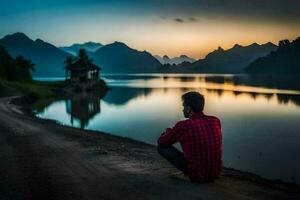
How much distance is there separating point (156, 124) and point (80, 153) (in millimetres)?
24875

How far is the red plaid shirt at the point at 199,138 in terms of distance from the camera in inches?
295

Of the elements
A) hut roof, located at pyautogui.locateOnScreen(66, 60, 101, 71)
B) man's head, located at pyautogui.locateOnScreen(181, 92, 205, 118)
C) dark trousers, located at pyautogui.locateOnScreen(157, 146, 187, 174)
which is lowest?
dark trousers, located at pyautogui.locateOnScreen(157, 146, 187, 174)

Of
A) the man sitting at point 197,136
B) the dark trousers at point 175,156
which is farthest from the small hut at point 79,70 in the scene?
the man sitting at point 197,136

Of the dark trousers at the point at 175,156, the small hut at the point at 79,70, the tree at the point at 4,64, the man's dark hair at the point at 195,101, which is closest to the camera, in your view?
the man's dark hair at the point at 195,101

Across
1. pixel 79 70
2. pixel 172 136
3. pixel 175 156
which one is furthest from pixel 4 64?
pixel 172 136

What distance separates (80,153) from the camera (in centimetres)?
1352

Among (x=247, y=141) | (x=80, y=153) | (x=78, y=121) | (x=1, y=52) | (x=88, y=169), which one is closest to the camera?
(x=88, y=169)

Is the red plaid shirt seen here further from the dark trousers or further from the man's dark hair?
the dark trousers

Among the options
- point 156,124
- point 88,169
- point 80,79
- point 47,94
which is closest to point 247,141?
point 156,124

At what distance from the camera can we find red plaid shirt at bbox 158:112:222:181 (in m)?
7.50

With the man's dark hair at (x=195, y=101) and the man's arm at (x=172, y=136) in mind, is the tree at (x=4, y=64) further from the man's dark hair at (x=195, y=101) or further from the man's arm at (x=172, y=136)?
the man's dark hair at (x=195, y=101)

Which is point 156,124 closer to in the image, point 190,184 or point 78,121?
point 78,121

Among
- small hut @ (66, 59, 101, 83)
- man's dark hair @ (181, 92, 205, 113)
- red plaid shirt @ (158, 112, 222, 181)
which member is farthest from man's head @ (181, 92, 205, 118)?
small hut @ (66, 59, 101, 83)

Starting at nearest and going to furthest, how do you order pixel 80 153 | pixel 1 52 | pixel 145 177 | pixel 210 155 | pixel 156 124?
pixel 210 155 → pixel 145 177 → pixel 80 153 → pixel 156 124 → pixel 1 52
